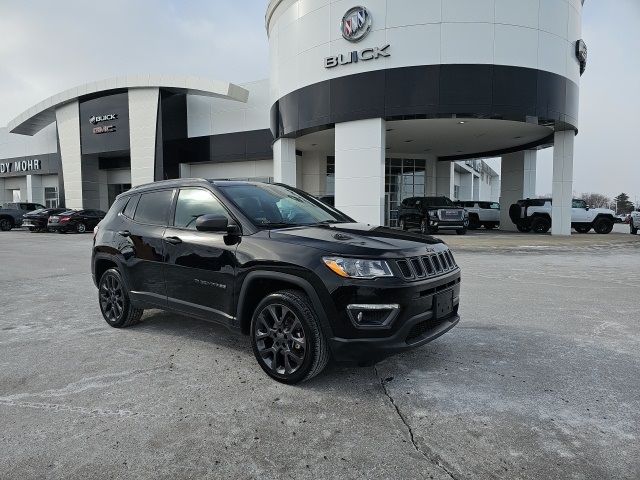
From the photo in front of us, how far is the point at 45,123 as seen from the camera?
3712cm

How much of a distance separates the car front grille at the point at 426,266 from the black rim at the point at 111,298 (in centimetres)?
355

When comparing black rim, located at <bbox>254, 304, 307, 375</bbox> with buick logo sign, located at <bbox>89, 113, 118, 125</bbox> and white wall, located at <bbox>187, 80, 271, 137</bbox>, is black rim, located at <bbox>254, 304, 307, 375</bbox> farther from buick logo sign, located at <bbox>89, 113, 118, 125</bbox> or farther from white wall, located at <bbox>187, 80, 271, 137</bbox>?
buick logo sign, located at <bbox>89, 113, 118, 125</bbox>

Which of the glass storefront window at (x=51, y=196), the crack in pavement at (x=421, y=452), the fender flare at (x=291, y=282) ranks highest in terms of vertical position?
the glass storefront window at (x=51, y=196)

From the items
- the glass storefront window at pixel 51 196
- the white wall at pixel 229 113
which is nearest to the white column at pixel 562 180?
the white wall at pixel 229 113

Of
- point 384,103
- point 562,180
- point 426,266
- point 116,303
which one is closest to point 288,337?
point 426,266

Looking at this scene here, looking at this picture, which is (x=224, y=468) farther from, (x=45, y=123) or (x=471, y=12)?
(x=45, y=123)

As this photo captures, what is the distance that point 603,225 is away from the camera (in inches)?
909

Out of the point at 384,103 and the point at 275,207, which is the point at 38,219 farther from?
the point at 275,207

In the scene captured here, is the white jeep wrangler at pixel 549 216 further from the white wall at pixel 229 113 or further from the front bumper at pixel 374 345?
the front bumper at pixel 374 345

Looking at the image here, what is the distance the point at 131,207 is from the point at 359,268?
3.32 m

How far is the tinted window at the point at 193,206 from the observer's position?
4.18m

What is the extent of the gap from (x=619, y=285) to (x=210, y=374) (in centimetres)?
793

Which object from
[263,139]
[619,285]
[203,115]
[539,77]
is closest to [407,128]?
[539,77]

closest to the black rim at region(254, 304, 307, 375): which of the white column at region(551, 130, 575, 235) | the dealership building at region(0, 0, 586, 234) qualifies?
the dealership building at region(0, 0, 586, 234)
